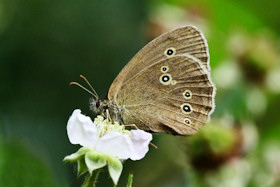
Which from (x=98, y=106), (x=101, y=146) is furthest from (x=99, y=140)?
(x=98, y=106)

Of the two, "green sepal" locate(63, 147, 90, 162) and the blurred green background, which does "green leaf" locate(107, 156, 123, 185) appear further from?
the blurred green background

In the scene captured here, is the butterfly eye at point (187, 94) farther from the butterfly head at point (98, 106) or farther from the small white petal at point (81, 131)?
the small white petal at point (81, 131)

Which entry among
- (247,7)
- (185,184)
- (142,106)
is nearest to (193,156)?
(185,184)

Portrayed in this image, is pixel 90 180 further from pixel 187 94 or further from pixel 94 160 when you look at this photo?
pixel 187 94

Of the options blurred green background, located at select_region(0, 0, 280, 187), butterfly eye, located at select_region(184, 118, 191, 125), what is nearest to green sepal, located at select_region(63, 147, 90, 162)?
blurred green background, located at select_region(0, 0, 280, 187)

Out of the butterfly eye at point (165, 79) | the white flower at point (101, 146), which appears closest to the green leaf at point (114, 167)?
the white flower at point (101, 146)

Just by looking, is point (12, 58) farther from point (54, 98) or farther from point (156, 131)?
point (156, 131)
